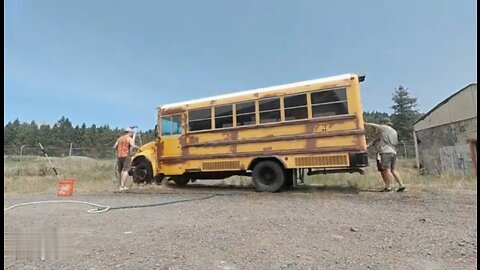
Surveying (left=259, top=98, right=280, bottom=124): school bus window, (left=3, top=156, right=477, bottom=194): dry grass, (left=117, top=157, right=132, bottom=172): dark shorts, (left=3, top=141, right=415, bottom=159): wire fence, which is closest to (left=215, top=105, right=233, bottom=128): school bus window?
(left=259, top=98, right=280, bottom=124): school bus window

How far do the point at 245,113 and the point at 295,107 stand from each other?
126 cm

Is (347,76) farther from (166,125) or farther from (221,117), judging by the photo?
(166,125)

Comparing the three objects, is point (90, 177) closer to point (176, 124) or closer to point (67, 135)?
point (176, 124)

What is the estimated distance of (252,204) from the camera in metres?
6.18

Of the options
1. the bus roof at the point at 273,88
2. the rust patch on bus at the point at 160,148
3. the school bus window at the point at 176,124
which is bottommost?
the rust patch on bus at the point at 160,148

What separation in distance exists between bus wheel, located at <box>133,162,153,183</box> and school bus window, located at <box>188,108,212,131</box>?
72.9 inches

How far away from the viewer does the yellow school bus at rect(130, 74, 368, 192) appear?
23.9 feet

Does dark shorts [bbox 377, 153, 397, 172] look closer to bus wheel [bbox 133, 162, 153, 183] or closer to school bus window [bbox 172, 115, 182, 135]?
school bus window [bbox 172, 115, 182, 135]

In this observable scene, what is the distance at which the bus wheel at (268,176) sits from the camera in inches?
311

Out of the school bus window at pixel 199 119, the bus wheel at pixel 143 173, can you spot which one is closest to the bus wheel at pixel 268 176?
the school bus window at pixel 199 119

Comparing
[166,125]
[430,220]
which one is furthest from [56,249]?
[166,125]

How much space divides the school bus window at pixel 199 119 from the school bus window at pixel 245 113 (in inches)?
32.5

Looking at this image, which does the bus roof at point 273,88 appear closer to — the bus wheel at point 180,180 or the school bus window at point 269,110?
the school bus window at point 269,110

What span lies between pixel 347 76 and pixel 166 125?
498 cm
